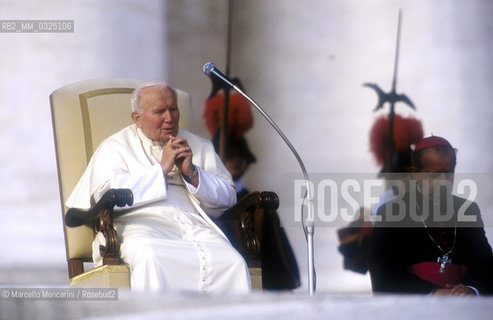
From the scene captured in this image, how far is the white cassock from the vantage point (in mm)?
3305

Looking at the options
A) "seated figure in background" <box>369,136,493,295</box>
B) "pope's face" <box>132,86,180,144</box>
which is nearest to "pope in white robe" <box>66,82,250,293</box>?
"pope's face" <box>132,86,180,144</box>

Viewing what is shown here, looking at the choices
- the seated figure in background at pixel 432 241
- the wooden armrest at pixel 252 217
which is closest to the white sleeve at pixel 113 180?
the wooden armrest at pixel 252 217

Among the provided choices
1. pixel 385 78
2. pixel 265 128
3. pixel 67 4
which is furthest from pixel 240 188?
pixel 67 4

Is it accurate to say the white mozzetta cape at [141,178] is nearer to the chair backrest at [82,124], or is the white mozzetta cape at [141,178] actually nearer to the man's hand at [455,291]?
the chair backrest at [82,124]

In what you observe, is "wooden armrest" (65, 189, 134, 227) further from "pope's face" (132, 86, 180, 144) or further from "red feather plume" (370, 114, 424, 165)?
"red feather plume" (370, 114, 424, 165)

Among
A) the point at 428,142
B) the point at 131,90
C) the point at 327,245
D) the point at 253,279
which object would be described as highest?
the point at 131,90

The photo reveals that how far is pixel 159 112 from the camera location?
12.2 ft

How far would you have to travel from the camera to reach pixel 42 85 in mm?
5234

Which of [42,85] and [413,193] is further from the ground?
[42,85]

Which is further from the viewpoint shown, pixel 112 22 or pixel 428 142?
pixel 112 22

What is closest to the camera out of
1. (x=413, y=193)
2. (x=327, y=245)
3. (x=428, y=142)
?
(x=428, y=142)

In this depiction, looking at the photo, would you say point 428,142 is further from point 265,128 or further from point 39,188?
point 39,188

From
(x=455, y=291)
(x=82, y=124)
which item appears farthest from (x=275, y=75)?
(x=455, y=291)

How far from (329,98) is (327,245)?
105 centimetres
